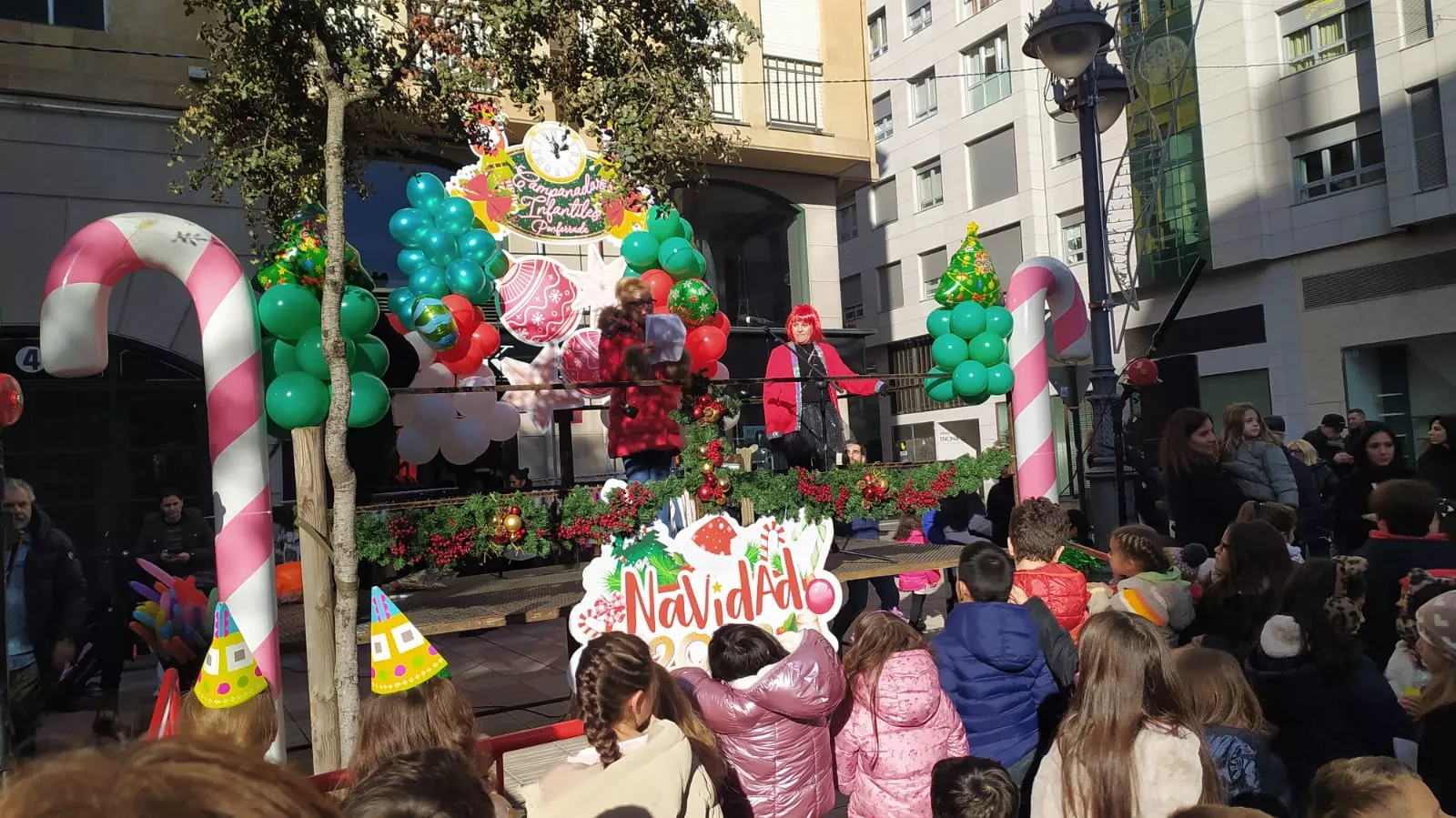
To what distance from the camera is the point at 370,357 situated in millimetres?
5031

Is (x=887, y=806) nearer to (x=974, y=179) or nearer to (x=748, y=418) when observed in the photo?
(x=748, y=418)

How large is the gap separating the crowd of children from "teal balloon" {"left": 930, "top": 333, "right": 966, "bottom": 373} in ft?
8.98

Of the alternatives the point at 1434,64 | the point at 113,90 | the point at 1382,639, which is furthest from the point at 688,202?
the point at 1434,64

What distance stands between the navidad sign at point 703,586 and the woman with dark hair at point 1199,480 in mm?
2242

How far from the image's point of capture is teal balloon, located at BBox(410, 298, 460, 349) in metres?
5.89

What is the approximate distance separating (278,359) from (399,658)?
202cm

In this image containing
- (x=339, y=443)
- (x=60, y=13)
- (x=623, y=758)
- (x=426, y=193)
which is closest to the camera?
(x=623, y=758)

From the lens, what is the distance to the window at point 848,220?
31.1m

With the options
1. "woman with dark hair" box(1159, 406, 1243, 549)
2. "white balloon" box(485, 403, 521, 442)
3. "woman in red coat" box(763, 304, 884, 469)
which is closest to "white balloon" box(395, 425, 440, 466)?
"white balloon" box(485, 403, 521, 442)

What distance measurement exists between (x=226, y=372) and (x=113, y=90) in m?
7.82

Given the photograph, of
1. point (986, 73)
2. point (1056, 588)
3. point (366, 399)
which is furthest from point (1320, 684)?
point (986, 73)

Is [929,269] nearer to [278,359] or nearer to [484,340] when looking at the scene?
[484,340]

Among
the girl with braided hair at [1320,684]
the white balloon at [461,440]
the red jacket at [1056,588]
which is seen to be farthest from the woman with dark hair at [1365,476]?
the white balloon at [461,440]

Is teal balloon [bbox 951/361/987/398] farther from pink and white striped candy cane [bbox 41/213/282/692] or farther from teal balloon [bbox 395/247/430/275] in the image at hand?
pink and white striped candy cane [bbox 41/213/282/692]
